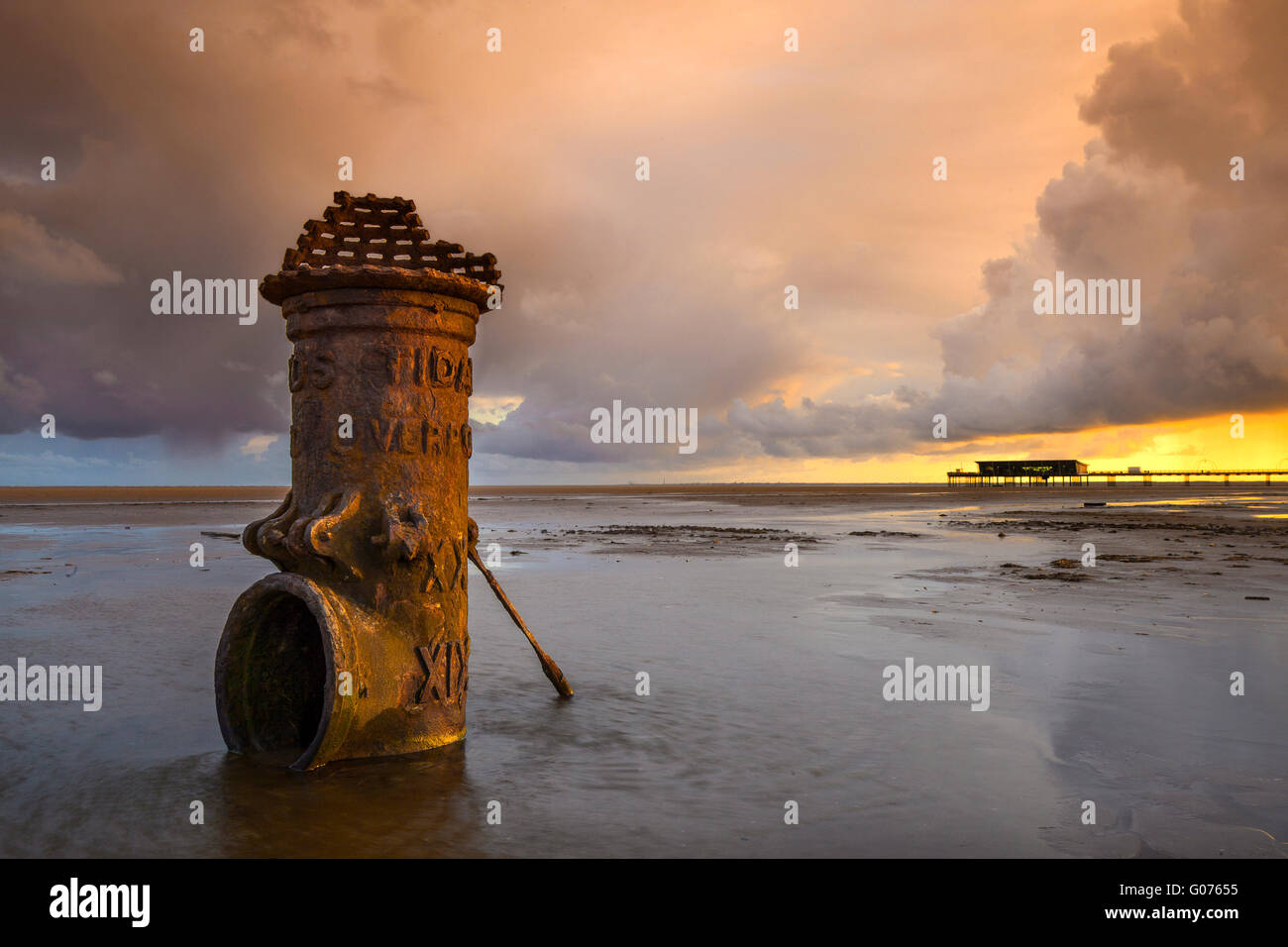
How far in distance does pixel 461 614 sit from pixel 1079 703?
488cm

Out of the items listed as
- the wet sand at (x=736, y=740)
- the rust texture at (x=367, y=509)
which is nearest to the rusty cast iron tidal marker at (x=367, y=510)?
the rust texture at (x=367, y=509)

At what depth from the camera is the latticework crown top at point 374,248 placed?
548 cm

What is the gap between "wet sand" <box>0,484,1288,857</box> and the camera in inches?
166

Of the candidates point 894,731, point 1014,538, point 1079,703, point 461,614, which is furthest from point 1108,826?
point 1014,538

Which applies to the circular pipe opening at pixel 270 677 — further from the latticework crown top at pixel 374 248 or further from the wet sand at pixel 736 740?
the latticework crown top at pixel 374 248

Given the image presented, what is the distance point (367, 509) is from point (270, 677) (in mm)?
1383

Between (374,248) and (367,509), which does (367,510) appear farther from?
(374,248)

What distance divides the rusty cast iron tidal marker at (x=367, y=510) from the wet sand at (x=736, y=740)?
41 cm

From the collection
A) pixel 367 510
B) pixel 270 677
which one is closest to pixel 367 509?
pixel 367 510

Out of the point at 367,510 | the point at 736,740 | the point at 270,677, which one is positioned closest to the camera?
the point at 367,510

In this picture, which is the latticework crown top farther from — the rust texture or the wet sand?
the wet sand

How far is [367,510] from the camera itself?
5.30m

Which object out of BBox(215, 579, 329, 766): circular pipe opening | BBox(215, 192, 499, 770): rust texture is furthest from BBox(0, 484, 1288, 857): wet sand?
BBox(215, 192, 499, 770): rust texture
